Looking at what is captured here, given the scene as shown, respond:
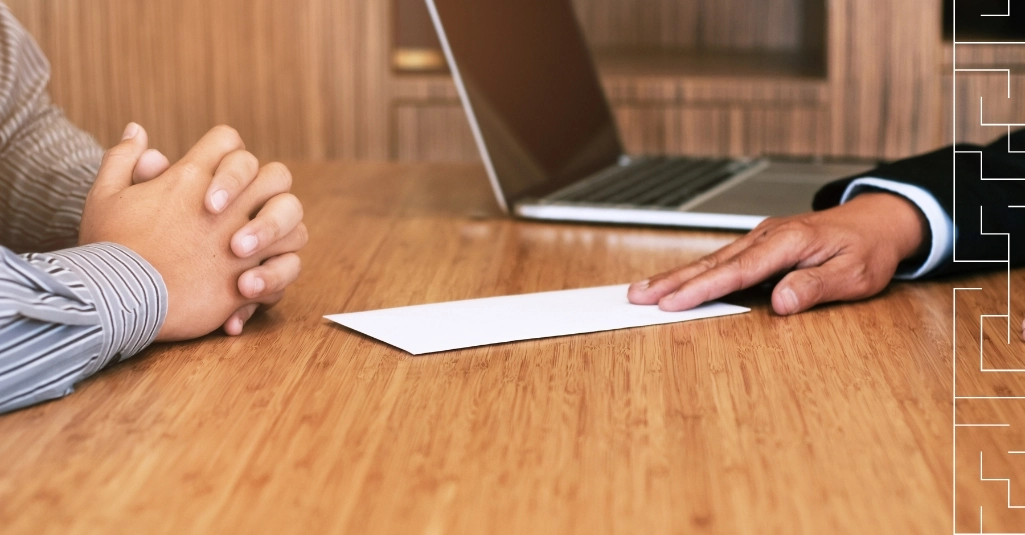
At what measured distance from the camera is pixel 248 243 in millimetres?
722

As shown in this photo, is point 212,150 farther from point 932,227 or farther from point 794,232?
point 932,227

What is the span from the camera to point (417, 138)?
1768 mm

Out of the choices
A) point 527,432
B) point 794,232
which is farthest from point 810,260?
point 527,432

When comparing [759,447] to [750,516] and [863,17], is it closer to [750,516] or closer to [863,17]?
[750,516]

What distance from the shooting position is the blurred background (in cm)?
163

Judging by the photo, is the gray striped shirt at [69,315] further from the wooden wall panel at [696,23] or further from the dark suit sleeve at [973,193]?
the wooden wall panel at [696,23]

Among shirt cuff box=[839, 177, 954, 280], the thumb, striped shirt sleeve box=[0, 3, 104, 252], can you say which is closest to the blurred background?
striped shirt sleeve box=[0, 3, 104, 252]

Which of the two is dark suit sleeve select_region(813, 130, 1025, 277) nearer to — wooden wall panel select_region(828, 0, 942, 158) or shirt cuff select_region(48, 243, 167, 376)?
shirt cuff select_region(48, 243, 167, 376)

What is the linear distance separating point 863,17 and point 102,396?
54.4 inches

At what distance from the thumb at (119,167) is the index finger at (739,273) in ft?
1.36

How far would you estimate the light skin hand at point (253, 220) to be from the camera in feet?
2.36

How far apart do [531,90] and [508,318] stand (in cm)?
58

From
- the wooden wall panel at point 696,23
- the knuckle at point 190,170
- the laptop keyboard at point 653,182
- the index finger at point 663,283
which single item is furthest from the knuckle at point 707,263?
the wooden wall panel at point 696,23

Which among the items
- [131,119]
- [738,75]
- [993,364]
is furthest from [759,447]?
[131,119]
